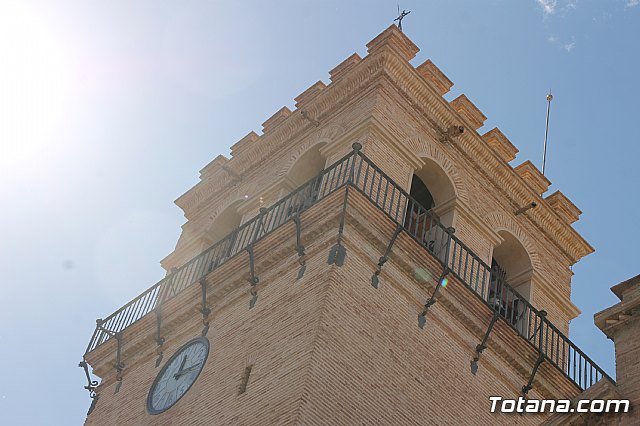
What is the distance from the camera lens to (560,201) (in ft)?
65.3

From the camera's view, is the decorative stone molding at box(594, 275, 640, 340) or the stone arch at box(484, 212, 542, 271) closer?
the decorative stone molding at box(594, 275, 640, 340)

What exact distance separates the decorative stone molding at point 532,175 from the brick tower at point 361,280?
28mm

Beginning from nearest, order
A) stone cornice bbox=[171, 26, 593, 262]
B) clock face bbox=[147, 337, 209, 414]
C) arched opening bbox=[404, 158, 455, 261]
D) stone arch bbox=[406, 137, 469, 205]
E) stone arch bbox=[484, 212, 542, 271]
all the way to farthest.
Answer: clock face bbox=[147, 337, 209, 414]
arched opening bbox=[404, 158, 455, 261]
stone arch bbox=[406, 137, 469, 205]
stone cornice bbox=[171, 26, 593, 262]
stone arch bbox=[484, 212, 542, 271]

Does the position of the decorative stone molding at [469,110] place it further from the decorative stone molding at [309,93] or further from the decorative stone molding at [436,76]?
the decorative stone molding at [309,93]

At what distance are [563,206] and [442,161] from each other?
3220mm

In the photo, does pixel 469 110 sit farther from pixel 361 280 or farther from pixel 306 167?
pixel 361 280

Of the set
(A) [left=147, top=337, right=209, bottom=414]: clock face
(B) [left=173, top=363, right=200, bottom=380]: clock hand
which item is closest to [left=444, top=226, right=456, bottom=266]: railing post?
(A) [left=147, top=337, right=209, bottom=414]: clock face

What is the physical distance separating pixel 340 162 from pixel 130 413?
4.65 meters

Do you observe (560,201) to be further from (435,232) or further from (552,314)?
(435,232)

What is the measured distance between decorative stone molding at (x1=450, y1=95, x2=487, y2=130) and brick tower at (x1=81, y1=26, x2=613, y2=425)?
0.04m

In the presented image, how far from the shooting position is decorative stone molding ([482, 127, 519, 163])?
1981 centimetres

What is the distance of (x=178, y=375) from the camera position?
1521cm

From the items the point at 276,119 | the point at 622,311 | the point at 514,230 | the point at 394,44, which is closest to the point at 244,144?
the point at 276,119

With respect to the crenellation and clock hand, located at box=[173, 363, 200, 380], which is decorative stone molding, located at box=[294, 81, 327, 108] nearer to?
the crenellation
